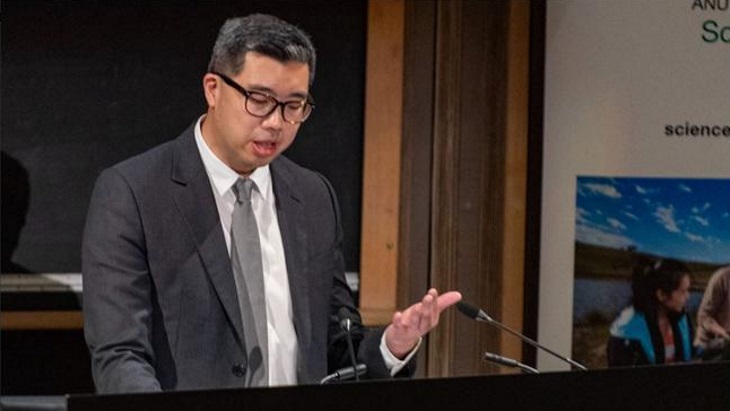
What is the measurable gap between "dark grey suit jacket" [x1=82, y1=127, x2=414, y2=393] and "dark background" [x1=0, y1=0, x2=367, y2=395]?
48.1 inches

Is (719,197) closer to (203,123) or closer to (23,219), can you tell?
(203,123)

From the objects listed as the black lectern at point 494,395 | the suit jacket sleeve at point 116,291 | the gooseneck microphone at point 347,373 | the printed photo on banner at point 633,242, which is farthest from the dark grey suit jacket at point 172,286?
the printed photo on banner at point 633,242

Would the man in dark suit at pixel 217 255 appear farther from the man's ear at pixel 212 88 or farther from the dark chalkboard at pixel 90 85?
the dark chalkboard at pixel 90 85

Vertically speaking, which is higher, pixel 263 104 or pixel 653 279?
pixel 263 104

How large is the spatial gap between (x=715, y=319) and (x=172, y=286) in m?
1.65

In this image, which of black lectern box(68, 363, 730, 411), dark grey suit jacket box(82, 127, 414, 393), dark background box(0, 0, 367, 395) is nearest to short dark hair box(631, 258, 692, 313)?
dark background box(0, 0, 367, 395)

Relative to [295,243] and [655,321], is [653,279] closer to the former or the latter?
[655,321]

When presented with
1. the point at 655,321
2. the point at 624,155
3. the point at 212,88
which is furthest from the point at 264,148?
the point at 655,321

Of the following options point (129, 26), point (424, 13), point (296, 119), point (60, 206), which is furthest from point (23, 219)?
point (296, 119)

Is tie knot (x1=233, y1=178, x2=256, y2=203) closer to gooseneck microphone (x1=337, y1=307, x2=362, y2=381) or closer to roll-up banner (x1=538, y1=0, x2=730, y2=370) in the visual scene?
gooseneck microphone (x1=337, y1=307, x2=362, y2=381)

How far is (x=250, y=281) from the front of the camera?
2.61 metres

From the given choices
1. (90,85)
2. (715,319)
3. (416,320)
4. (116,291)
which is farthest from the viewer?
(90,85)

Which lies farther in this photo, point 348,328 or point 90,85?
point 90,85

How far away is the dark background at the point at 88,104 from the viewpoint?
3820 millimetres
